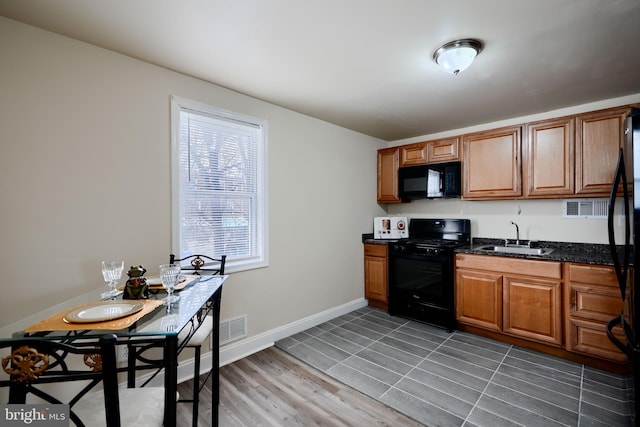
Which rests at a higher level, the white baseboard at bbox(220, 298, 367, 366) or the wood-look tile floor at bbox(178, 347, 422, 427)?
the white baseboard at bbox(220, 298, 367, 366)

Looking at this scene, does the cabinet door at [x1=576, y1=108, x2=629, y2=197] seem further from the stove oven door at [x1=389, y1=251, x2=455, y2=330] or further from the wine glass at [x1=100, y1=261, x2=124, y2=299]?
the wine glass at [x1=100, y1=261, x2=124, y2=299]

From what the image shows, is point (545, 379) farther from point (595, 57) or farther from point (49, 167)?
point (49, 167)

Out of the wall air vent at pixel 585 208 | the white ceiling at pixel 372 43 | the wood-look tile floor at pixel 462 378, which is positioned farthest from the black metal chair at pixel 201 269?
the wall air vent at pixel 585 208

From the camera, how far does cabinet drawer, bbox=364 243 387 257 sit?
12.6 ft

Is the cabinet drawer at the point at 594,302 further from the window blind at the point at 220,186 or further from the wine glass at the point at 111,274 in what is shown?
the wine glass at the point at 111,274

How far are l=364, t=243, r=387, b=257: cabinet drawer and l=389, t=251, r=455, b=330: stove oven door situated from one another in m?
0.13

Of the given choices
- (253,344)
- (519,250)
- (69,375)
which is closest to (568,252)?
(519,250)

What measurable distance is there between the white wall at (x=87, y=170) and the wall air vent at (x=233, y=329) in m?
0.06

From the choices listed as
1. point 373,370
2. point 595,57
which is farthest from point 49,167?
point 595,57

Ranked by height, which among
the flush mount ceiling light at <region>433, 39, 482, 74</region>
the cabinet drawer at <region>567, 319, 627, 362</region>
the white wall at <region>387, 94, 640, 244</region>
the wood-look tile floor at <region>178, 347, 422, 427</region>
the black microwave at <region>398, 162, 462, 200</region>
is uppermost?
the flush mount ceiling light at <region>433, 39, 482, 74</region>

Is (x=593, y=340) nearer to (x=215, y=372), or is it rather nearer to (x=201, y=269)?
(x=215, y=372)

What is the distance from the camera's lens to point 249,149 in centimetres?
280

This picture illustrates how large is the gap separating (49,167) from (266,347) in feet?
7.24

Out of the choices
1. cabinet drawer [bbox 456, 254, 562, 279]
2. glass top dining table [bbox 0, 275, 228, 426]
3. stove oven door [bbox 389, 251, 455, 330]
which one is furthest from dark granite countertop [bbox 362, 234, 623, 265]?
glass top dining table [bbox 0, 275, 228, 426]
